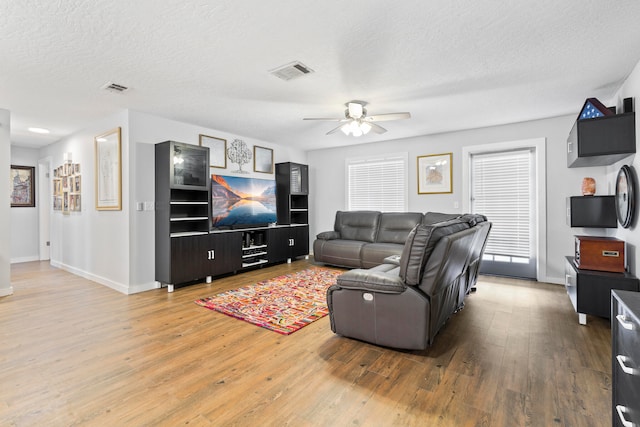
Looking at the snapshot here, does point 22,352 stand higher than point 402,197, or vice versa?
point 402,197

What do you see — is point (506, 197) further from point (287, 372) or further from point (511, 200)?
point (287, 372)

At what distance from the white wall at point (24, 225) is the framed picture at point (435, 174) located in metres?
7.94

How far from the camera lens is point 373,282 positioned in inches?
96.6

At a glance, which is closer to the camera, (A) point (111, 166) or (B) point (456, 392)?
(B) point (456, 392)

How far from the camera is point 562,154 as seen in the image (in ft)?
14.5

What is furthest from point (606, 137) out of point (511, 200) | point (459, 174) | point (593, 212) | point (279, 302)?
point (279, 302)

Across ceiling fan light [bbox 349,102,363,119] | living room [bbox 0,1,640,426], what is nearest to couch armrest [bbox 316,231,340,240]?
living room [bbox 0,1,640,426]

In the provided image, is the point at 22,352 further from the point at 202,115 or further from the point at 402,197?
the point at 402,197

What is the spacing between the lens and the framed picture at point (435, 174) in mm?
5348

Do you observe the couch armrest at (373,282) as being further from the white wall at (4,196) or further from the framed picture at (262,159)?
the white wall at (4,196)

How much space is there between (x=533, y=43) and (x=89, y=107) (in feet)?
16.1

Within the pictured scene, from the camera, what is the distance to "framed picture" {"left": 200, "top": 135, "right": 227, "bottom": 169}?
5.06m

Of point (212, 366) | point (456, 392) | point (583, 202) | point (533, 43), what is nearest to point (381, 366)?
point (456, 392)

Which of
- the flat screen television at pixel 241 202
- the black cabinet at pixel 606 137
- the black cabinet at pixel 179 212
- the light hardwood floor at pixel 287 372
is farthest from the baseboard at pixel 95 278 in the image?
the black cabinet at pixel 606 137
